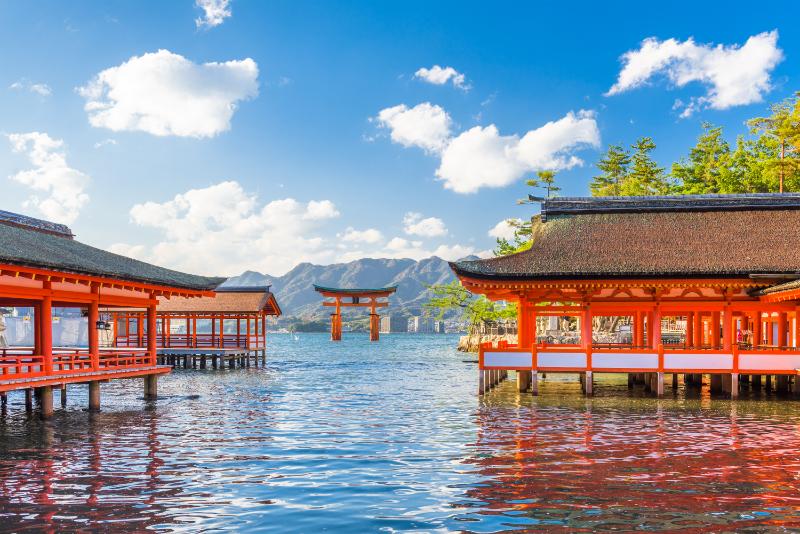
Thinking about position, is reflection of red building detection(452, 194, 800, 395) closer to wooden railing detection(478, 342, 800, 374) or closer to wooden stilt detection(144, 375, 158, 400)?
wooden railing detection(478, 342, 800, 374)

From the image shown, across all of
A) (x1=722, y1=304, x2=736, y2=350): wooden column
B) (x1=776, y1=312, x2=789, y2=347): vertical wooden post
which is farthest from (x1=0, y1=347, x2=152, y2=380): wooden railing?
(x1=776, y1=312, x2=789, y2=347): vertical wooden post

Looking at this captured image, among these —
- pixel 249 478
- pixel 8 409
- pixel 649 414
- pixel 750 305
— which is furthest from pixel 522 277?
pixel 8 409

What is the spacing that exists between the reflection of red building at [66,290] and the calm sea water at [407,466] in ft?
4.79

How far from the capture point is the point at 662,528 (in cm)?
1125

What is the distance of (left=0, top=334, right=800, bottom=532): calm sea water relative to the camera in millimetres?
12008

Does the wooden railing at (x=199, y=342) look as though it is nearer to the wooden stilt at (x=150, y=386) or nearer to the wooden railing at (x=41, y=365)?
the wooden stilt at (x=150, y=386)

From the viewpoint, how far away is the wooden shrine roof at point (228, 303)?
52.2 meters

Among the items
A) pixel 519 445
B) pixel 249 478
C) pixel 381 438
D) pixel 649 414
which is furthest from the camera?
pixel 649 414

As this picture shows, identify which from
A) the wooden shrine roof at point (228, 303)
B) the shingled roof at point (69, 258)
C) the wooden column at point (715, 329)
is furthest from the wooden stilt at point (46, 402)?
the wooden shrine roof at point (228, 303)

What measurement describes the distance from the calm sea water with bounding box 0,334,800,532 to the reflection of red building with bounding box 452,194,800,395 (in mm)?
1620

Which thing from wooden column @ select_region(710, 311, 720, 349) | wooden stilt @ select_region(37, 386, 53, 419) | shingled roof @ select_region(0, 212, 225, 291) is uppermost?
shingled roof @ select_region(0, 212, 225, 291)

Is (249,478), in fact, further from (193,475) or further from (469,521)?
(469,521)

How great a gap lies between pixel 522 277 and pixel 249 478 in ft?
51.6

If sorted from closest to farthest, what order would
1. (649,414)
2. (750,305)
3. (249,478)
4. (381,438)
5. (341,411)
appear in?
(249,478), (381,438), (649,414), (341,411), (750,305)
